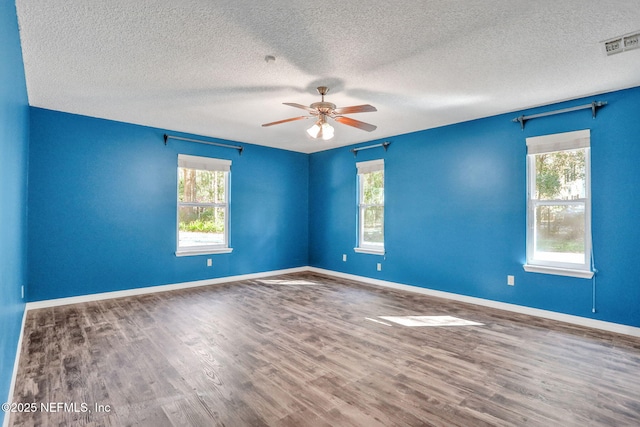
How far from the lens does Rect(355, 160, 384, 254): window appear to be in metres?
5.89

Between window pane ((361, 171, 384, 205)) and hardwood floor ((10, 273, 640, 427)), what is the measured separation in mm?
2327

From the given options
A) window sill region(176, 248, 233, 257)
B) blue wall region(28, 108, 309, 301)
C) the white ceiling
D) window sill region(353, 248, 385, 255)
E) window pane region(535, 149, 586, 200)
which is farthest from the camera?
window sill region(353, 248, 385, 255)

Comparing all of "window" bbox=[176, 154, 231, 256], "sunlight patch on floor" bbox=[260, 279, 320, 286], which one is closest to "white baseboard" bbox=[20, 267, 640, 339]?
"sunlight patch on floor" bbox=[260, 279, 320, 286]

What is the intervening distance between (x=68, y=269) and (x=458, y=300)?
5380 millimetres

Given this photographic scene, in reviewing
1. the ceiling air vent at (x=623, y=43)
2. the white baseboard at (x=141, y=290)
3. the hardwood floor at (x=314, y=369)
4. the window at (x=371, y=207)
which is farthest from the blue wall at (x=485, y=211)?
the white baseboard at (x=141, y=290)

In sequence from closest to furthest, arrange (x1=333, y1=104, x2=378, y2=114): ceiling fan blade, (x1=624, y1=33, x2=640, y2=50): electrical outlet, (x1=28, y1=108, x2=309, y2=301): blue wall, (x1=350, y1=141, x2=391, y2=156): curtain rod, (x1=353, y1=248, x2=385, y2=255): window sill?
(x1=624, y1=33, x2=640, y2=50): electrical outlet → (x1=333, y1=104, x2=378, y2=114): ceiling fan blade → (x1=28, y1=108, x2=309, y2=301): blue wall → (x1=350, y1=141, x2=391, y2=156): curtain rod → (x1=353, y1=248, x2=385, y2=255): window sill

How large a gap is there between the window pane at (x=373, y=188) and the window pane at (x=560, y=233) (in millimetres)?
2461

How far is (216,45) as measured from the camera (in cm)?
257

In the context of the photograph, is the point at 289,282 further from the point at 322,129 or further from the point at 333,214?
the point at 322,129

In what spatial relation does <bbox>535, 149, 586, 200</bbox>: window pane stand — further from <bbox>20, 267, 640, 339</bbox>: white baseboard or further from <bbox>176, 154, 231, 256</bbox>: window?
<bbox>176, 154, 231, 256</bbox>: window

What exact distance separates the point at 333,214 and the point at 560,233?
377 cm

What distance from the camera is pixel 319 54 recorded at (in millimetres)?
2699

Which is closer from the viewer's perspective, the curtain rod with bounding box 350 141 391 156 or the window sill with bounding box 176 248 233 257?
the window sill with bounding box 176 248 233 257

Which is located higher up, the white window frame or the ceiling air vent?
the ceiling air vent
